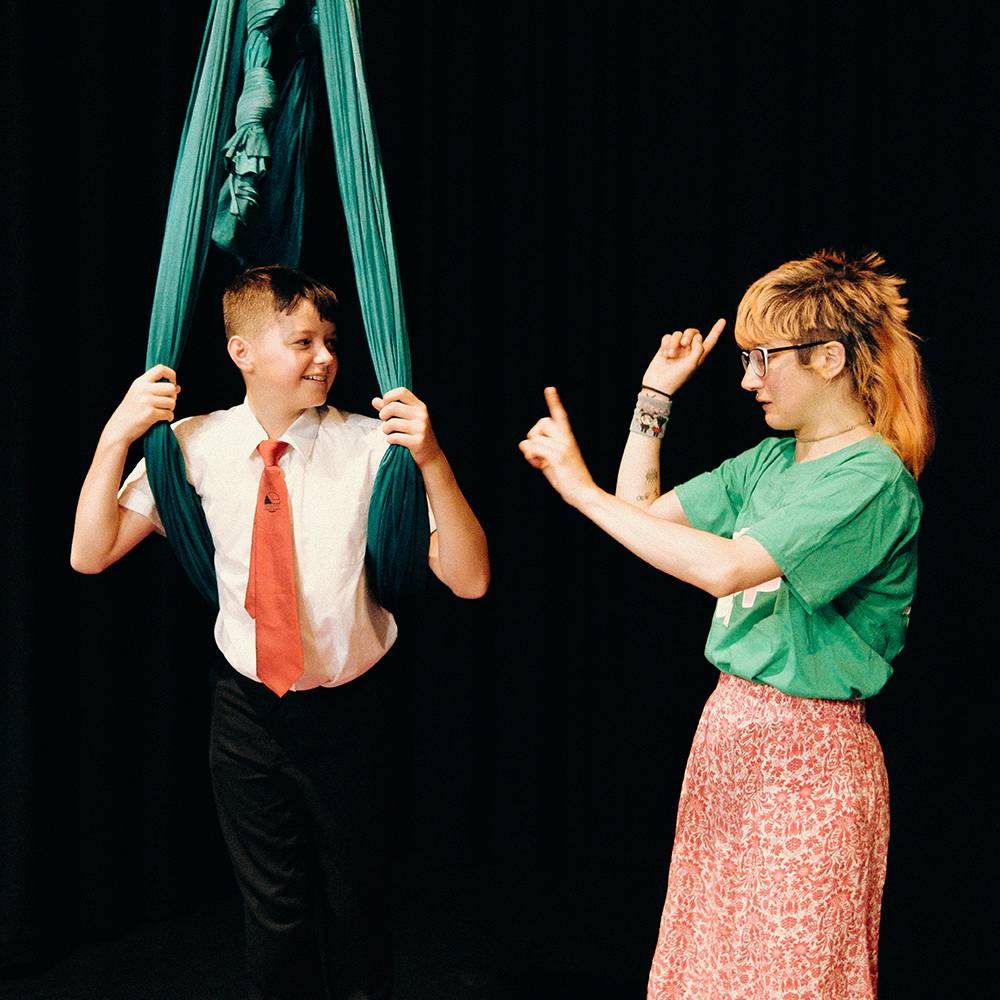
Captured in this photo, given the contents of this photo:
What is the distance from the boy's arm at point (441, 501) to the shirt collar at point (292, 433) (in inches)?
6.3

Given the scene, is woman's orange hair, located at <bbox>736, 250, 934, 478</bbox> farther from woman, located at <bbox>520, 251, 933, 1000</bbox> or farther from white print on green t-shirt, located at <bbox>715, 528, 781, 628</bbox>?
white print on green t-shirt, located at <bbox>715, 528, 781, 628</bbox>

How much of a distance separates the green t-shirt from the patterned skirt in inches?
2.0

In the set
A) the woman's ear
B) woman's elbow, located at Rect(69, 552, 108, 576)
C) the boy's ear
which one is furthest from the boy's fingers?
the woman's ear

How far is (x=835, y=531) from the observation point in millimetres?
1664

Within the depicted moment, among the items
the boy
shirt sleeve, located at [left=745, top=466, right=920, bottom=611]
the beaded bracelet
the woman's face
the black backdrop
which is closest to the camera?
shirt sleeve, located at [left=745, top=466, right=920, bottom=611]

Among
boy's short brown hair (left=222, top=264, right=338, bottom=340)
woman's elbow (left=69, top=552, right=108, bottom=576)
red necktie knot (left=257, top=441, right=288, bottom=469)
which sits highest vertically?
boy's short brown hair (left=222, top=264, right=338, bottom=340)

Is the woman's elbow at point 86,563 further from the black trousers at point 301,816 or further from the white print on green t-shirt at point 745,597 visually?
the white print on green t-shirt at point 745,597

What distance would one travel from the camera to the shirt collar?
6.40 feet

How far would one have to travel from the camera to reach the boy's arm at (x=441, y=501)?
178 cm

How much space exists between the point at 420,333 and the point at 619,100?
2.71 ft

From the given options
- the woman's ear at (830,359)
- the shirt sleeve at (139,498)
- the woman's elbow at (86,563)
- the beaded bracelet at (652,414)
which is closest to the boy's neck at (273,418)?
the shirt sleeve at (139,498)

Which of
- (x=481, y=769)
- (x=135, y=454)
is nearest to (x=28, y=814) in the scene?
(x=135, y=454)

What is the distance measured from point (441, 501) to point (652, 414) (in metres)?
0.45

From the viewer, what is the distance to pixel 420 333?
3.16 metres
